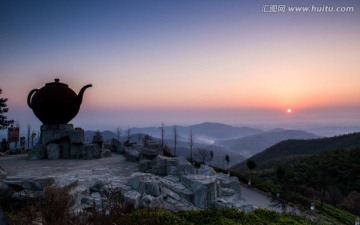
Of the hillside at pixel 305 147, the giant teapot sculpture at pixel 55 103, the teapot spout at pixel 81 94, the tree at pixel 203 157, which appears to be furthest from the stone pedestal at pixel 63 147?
the hillside at pixel 305 147

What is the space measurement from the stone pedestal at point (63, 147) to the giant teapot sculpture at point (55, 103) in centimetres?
79

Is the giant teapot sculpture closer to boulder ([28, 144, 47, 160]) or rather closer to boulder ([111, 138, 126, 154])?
boulder ([28, 144, 47, 160])

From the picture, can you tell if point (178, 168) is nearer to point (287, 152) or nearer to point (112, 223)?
point (112, 223)

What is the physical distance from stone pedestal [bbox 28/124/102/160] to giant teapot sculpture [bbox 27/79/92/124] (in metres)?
0.79

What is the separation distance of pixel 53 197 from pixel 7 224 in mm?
Result: 1059

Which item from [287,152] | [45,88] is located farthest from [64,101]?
[287,152]

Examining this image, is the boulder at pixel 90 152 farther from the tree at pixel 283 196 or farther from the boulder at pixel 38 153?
the tree at pixel 283 196

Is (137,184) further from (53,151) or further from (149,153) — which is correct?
(53,151)

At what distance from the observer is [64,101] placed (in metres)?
15.4

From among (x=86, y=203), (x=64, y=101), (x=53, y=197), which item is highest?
(x=64, y=101)

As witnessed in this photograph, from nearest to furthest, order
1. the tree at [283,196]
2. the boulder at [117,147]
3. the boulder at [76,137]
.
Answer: the tree at [283,196], the boulder at [76,137], the boulder at [117,147]

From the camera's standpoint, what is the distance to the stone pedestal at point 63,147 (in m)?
14.4

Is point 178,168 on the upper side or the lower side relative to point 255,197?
upper

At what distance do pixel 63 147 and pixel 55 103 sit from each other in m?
2.36
